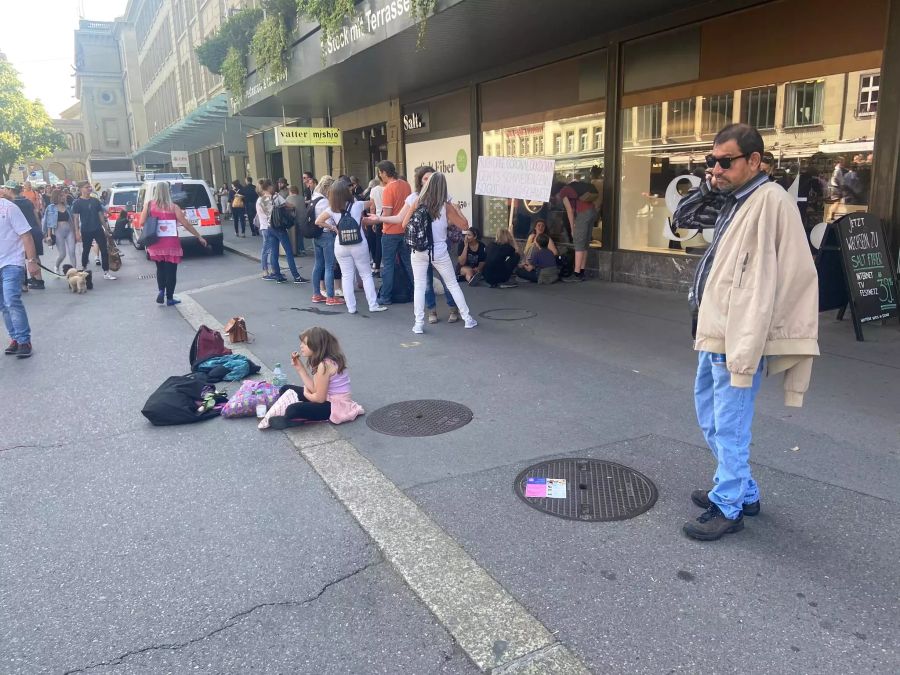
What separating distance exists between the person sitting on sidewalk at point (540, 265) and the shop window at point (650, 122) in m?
2.13

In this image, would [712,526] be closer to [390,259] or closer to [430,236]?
[430,236]

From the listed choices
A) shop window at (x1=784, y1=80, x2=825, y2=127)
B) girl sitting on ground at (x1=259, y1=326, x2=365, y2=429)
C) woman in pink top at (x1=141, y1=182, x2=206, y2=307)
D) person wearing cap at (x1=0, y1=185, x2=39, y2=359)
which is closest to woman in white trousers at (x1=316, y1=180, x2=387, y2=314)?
woman in pink top at (x1=141, y1=182, x2=206, y2=307)

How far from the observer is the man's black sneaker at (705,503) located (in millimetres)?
3295

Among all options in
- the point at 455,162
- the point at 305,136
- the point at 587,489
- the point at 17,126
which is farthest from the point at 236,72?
the point at 17,126

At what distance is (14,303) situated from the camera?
690 centimetres

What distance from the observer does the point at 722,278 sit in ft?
9.43

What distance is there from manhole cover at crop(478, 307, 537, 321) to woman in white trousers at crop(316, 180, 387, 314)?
4.94 feet

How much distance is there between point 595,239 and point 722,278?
8243 millimetres

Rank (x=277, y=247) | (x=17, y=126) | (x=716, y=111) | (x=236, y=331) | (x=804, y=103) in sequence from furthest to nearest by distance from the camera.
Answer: (x=17, y=126) < (x=277, y=247) < (x=716, y=111) < (x=804, y=103) < (x=236, y=331)

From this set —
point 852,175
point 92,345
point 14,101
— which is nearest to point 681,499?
point 852,175

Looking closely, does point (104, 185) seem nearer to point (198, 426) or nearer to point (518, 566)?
point (198, 426)

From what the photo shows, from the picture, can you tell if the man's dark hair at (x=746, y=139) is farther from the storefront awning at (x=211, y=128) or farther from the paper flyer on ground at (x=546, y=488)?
the storefront awning at (x=211, y=128)

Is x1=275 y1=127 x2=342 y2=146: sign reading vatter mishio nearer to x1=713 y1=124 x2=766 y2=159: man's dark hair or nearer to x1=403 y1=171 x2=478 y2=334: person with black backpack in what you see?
x1=403 y1=171 x2=478 y2=334: person with black backpack

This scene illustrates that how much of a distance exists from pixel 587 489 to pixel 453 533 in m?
0.86
